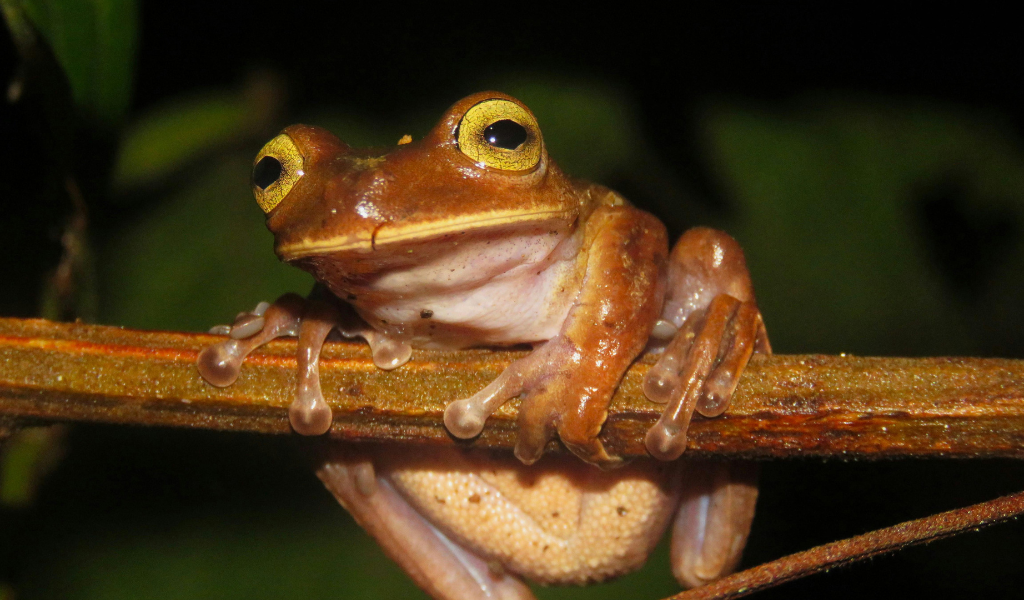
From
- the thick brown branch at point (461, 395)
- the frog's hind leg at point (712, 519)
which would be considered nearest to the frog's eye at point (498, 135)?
the thick brown branch at point (461, 395)

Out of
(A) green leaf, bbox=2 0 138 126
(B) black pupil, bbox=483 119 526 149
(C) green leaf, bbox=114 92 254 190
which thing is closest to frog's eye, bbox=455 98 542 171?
(B) black pupil, bbox=483 119 526 149

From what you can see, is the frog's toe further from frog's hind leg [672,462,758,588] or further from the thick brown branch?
frog's hind leg [672,462,758,588]

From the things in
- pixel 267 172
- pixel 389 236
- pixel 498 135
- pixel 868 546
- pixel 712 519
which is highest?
pixel 498 135

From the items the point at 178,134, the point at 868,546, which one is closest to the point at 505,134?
the point at 868,546

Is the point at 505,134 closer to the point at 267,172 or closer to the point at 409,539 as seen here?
the point at 267,172

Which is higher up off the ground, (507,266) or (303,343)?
(507,266)

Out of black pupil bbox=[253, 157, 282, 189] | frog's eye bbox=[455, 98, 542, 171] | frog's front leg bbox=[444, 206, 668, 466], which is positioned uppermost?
frog's eye bbox=[455, 98, 542, 171]
